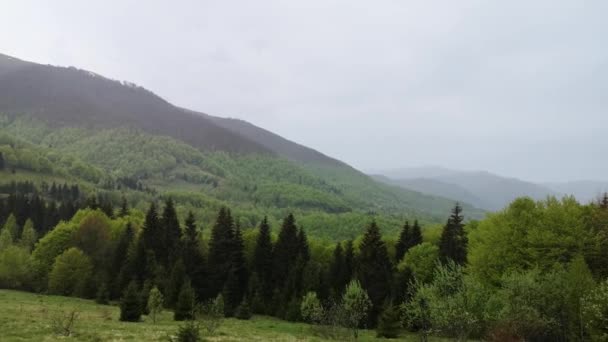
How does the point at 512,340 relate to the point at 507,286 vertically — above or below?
below

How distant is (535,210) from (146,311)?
5261 cm

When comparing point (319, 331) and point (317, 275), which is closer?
point (319, 331)

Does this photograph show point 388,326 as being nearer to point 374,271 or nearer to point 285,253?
point 374,271

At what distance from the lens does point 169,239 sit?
8575 centimetres

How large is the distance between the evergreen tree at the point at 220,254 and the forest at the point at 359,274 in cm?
20

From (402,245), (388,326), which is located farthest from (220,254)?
(388,326)

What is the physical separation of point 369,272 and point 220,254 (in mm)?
26742

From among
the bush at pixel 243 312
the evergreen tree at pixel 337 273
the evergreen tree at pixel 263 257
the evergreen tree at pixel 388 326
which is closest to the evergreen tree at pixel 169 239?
the evergreen tree at pixel 263 257

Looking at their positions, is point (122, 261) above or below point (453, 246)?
below

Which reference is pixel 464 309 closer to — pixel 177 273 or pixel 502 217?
pixel 502 217

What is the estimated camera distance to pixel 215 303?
125 feet

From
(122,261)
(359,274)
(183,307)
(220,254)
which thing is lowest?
(122,261)

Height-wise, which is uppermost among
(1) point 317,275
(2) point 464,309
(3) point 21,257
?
(2) point 464,309

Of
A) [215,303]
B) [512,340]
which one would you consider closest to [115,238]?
[215,303]
